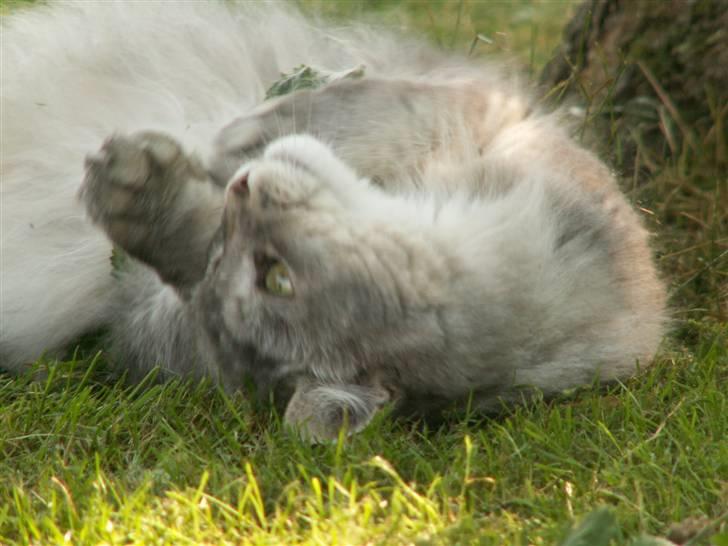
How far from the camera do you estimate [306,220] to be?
3490 millimetres

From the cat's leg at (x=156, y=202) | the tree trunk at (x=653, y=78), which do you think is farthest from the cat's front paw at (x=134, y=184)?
the tree trunk at (x=653, y=78)

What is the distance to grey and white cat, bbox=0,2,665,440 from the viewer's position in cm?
349

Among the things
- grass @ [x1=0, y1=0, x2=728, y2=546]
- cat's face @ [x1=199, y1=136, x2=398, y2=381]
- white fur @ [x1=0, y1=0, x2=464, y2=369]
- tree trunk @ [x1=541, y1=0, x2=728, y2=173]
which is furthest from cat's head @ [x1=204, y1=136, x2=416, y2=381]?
tree trunk @ [x1=541, y1=0, x2=728, y2=173]

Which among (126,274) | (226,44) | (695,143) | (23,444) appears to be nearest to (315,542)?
(23,444)

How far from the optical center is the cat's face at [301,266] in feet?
11.3

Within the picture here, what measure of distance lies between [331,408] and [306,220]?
0.58 metres

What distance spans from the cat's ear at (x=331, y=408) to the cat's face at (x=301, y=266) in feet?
0.25

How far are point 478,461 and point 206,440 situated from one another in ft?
2.76

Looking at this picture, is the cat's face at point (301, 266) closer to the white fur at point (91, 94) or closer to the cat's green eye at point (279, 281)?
the cat's green eye at point (279, 281)

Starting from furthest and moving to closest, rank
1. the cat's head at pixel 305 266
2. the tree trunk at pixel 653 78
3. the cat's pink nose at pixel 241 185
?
1. the tree trunk at pixel 653 78
2. the cat's pink nose at pixel 241 185
3. the cat's head at pixel 305 266

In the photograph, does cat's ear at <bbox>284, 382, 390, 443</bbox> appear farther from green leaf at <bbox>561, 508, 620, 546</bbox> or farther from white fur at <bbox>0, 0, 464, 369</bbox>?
white fur at <bbox>0, 0, 464, 369</bbox>

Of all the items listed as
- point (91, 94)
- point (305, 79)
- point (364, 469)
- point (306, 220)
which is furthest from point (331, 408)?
point (91, 94)

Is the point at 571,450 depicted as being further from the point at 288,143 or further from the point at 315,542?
the point at 288,143

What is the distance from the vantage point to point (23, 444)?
3.57 metres
